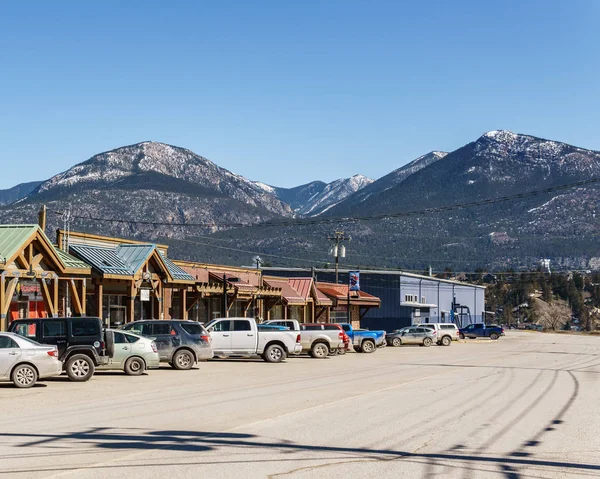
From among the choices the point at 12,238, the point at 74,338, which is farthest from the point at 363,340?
the point at 74,338

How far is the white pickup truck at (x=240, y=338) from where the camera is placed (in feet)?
114

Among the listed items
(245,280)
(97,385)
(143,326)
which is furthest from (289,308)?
(97,385)

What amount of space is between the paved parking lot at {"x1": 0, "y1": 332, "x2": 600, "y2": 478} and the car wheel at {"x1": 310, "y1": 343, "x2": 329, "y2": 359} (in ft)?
44.7

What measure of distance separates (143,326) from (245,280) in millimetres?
23685

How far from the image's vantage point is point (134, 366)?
28.2 metres

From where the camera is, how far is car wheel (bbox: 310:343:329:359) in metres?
40.8

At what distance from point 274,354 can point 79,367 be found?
11.8 m

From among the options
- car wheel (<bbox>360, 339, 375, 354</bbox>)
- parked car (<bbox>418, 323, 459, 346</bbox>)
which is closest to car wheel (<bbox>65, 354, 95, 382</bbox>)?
car wheel (<bbox>360, 339, 375, 354</bbox>)

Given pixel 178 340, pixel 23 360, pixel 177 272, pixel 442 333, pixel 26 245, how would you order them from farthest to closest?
pixel 442 333
pixel 177 272
pixel 26 245
pixel 178 340
pixel 23 360

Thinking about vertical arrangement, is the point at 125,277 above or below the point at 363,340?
above

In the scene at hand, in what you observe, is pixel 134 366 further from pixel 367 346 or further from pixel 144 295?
pixel 367 346

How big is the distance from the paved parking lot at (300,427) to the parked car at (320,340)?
13636mm

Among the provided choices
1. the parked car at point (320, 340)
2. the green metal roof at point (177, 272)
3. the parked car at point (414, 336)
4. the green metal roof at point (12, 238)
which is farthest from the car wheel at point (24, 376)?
the parked car at point (414, 336)

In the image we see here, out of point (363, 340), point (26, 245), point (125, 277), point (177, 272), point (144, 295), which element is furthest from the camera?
point (363, 340)
